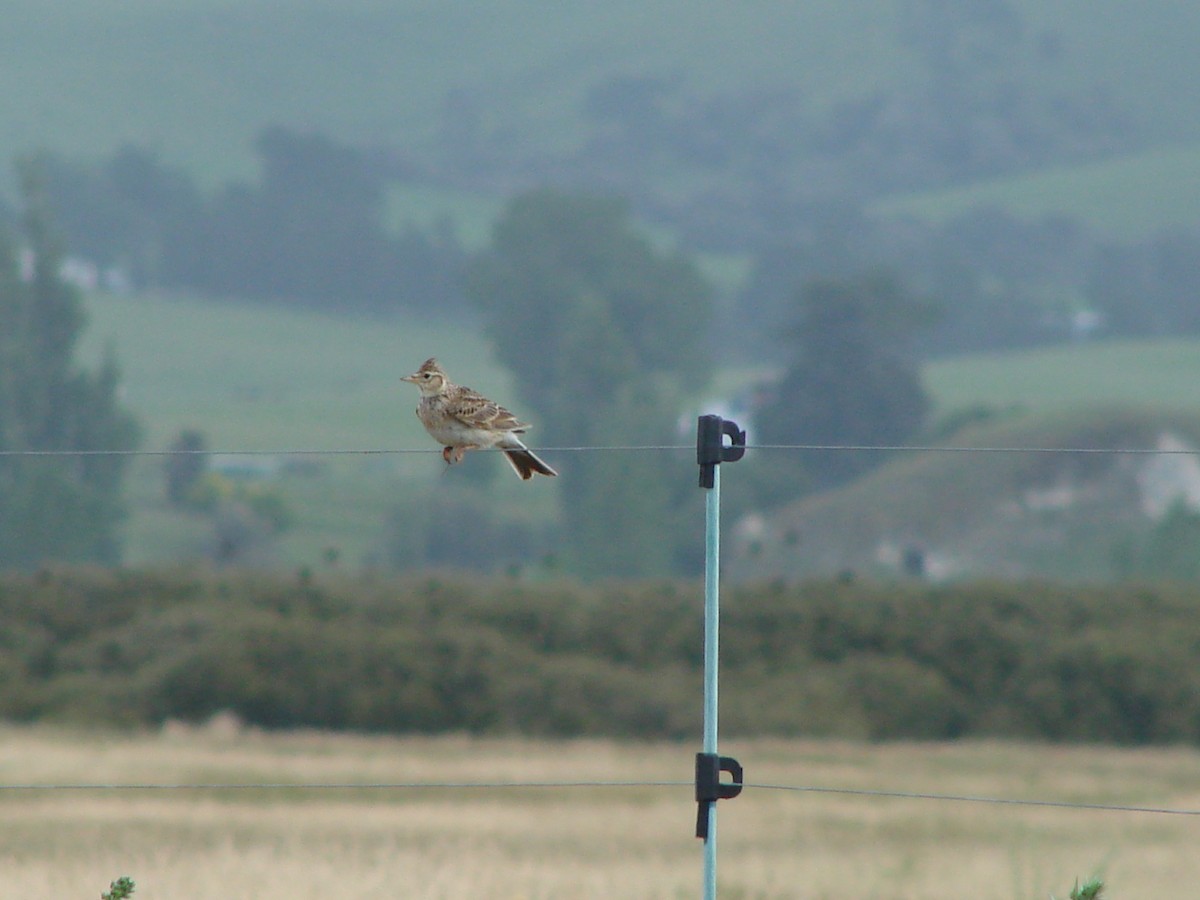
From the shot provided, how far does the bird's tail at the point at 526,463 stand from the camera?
8.64 meters

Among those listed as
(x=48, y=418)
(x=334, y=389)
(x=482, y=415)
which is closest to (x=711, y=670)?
(x=482, y=415)

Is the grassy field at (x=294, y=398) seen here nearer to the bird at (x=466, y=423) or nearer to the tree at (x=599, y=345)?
the tree at (x=599, y=345)

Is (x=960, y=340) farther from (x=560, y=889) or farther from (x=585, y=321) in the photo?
(x=560, y=889)

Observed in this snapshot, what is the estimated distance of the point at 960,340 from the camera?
584ft

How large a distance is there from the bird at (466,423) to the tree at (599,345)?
289 ft

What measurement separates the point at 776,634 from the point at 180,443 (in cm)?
7565

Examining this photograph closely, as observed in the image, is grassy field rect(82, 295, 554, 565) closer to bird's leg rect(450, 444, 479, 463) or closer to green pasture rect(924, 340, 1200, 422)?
green pasture rect(924, 340, 1200, 422)

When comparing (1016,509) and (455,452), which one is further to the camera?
(1016,509)

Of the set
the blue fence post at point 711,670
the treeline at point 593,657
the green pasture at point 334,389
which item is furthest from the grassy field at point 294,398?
the blue fence post at point 711,670

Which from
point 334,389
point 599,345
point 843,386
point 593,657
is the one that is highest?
point 599,345

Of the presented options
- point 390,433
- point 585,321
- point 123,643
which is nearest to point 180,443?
point 390,433

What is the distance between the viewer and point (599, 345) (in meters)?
131

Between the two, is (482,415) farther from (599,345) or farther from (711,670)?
(599,345)

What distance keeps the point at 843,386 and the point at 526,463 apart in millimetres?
118603
